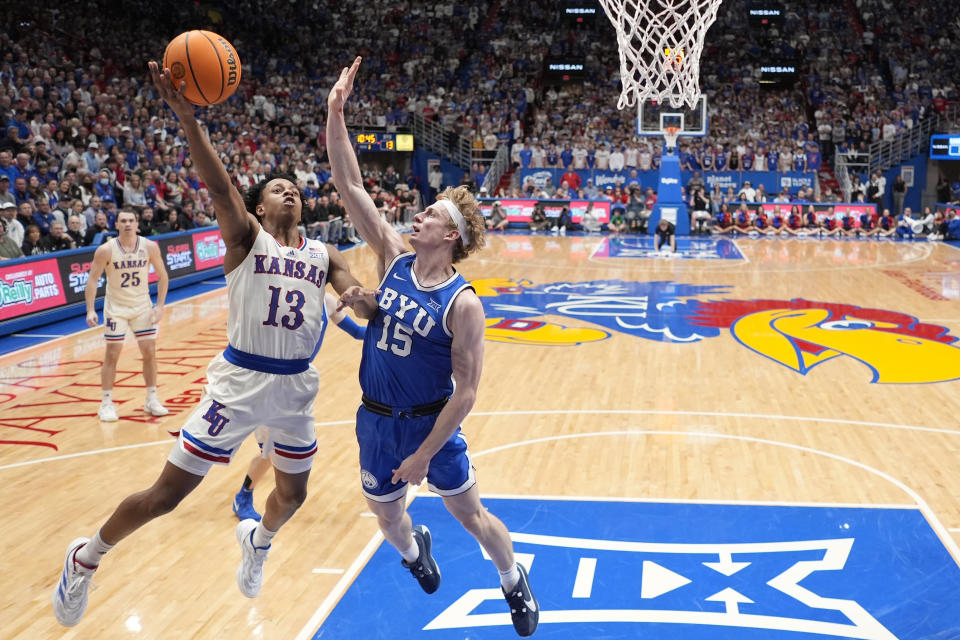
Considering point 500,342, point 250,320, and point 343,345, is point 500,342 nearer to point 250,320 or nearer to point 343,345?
point 343,345

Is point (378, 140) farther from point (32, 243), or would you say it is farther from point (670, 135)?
point (32, 243)

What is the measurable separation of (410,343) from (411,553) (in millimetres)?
1184

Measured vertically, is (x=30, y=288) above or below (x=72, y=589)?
above

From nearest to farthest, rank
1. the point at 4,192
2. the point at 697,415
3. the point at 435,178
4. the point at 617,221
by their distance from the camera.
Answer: the point at 697,415 → the point at 4,192 → the point at 617,221 → the point at 435,178

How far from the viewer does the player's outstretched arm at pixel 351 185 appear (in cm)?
427

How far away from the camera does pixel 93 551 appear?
408cm

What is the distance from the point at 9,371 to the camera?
9828 mm

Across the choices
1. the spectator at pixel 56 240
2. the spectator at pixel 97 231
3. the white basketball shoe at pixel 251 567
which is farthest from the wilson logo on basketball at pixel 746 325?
the white basketball shoe at pixel 251 567

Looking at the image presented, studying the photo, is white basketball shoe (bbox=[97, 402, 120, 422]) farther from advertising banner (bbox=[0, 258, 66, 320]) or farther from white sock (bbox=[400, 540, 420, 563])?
white sock (bbox=[400, 540, 420, 563])

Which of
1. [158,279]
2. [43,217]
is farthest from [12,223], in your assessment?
[158,279]

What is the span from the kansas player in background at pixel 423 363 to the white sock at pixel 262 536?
1.92 ft

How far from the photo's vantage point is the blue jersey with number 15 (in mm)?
3938

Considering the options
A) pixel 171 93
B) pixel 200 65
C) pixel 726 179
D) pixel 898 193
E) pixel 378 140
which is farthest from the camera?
pixel 378 140

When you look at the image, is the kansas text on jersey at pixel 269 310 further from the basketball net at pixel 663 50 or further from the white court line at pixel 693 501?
the basketball net at pixel 663 50
